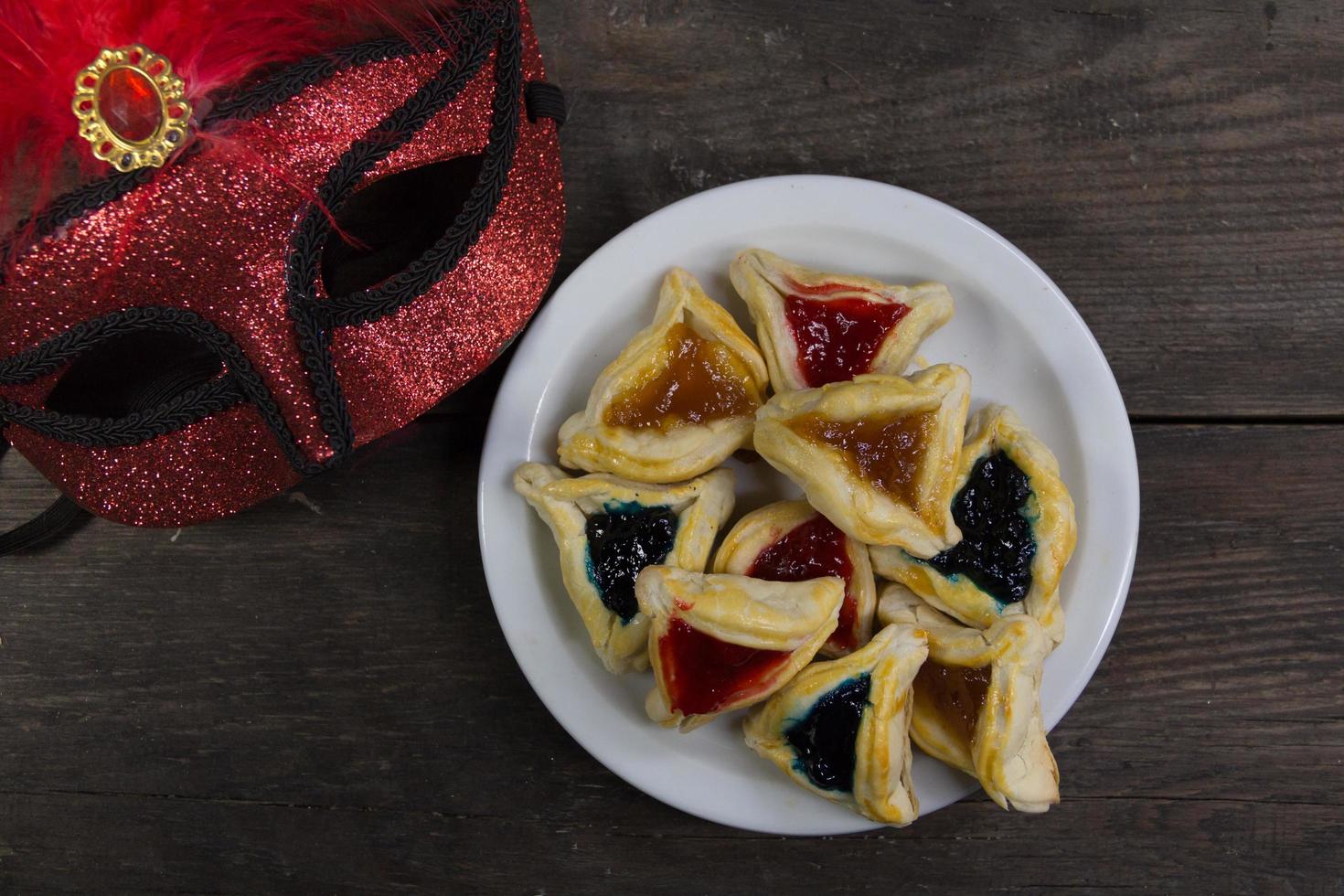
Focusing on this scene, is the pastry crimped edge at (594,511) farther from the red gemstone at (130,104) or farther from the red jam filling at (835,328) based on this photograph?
the red gemstone at (130,104)

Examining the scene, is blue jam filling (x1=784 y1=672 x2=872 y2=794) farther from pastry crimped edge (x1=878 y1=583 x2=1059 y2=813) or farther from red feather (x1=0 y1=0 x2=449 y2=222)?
red feather (x1=0 y1=0 x2=449 y2=222)

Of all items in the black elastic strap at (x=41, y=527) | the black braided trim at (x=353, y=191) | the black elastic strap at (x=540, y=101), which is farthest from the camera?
the black elastic strap at (x=41, y=527)

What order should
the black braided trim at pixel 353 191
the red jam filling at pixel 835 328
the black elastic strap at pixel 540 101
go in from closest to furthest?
the black braided trim at pixel 353 191 → the black elastic strap at pixel 540 101 → the red jam filling at pixel 835 328

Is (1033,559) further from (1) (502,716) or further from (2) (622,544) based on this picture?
(1) (502,716)

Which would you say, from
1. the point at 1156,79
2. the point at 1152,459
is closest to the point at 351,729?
the point at 1152,459

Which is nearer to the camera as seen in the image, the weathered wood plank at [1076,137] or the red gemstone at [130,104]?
the red gemstone at [130,104]

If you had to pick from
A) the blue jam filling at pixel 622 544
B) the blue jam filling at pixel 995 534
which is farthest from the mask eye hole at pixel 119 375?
the blue jam filling at pixel 995 534

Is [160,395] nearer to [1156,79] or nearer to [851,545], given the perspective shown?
[851,545]
